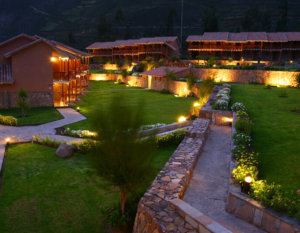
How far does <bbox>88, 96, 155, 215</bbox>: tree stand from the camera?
6.26 meters

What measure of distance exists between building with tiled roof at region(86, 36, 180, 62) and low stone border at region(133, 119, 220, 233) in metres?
45.1

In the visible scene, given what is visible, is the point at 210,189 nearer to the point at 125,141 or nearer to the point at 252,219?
the point at 252,219

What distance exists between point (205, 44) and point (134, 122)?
156 ft

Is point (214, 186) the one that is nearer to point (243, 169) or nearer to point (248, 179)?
point (243, 169)

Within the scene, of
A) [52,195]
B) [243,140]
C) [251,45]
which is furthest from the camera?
[251,45]

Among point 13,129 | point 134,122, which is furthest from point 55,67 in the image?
point 134,122

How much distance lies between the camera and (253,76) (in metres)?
33.5

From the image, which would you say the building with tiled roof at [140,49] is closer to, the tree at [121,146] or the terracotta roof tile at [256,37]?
the terracotta roof tile at [256,37]

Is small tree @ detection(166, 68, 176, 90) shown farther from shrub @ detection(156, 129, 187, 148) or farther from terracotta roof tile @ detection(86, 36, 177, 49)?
shrub @ detection(156, 129, 187, 148)

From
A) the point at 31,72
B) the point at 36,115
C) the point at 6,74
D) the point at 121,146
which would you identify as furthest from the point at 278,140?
the point at 6,74

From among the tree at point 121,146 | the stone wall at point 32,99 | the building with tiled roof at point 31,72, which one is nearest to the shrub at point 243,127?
the tree at point 121,146

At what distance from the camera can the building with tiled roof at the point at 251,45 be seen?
45156 millimetres

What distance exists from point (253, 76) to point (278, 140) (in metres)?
25.0

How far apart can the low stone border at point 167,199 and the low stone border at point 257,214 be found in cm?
137
